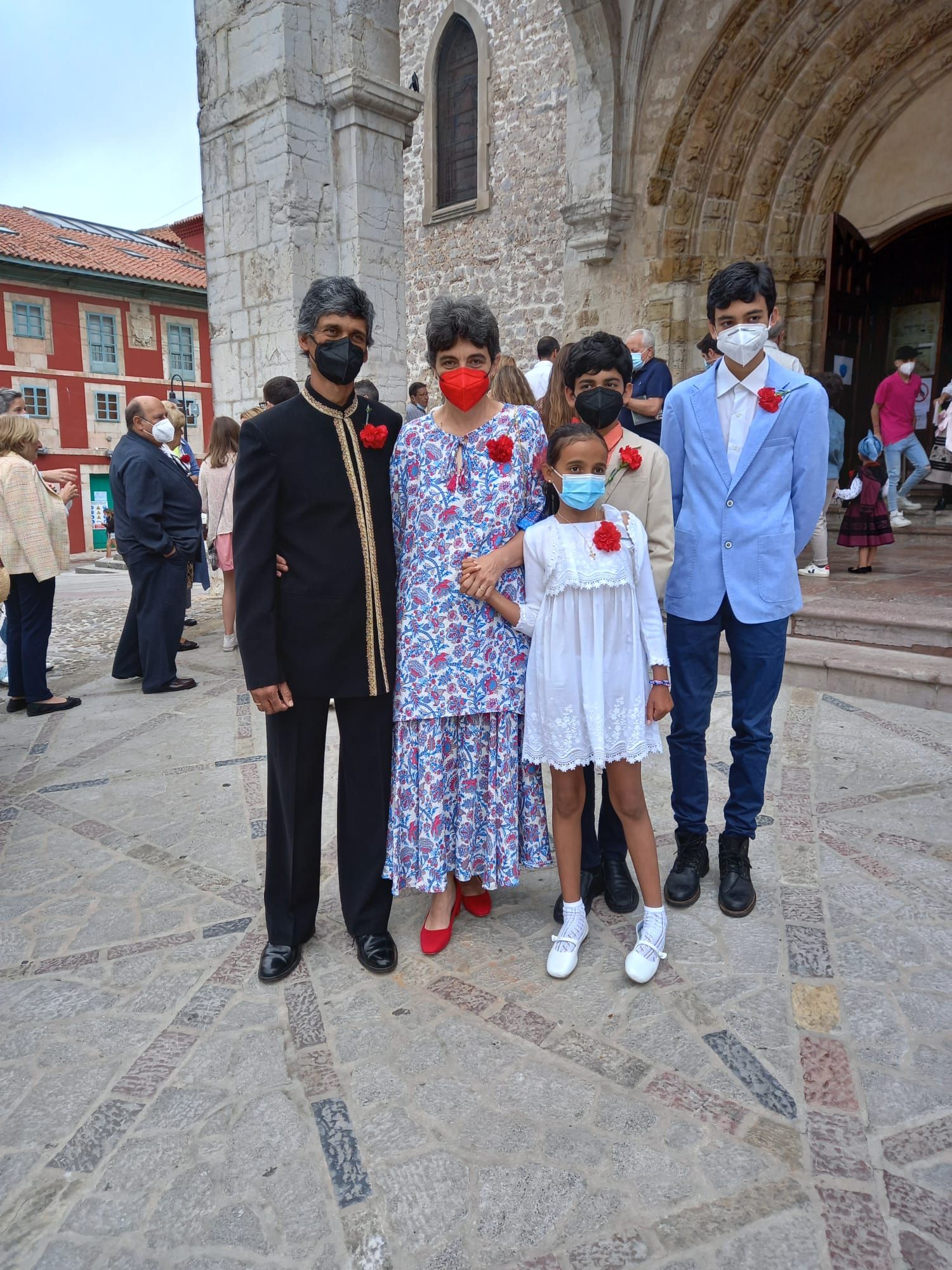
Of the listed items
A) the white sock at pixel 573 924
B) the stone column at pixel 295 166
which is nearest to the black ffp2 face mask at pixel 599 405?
the white sock at pixel 573 924

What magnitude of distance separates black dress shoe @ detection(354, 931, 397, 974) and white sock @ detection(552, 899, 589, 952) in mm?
510

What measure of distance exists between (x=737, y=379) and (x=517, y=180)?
12316mm

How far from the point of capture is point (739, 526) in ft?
9.07

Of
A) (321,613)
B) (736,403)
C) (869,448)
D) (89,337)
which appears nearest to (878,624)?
(869,448)

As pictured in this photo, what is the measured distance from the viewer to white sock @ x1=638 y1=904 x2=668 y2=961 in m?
2.52

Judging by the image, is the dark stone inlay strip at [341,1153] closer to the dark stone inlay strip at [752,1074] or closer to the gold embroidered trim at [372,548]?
the dark stone inlay strip at [752,1074]

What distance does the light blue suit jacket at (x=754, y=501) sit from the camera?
2727 mm

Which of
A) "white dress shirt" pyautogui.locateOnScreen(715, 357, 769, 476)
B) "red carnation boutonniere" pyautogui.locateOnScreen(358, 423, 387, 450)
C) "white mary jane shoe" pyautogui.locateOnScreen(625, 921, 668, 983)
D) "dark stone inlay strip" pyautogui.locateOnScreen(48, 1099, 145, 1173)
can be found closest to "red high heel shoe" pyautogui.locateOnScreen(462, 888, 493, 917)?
"white mary jane shoe" pyautogui.locateOnScreen(625, 921, 668, 983)

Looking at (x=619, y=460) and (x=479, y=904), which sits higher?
(x=619, y=460)

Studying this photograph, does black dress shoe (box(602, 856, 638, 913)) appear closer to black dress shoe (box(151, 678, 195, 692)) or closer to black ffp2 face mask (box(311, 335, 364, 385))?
black ffp2 face mask (box(311, 335, 364, 385))

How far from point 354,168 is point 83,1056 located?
6239 millimetres

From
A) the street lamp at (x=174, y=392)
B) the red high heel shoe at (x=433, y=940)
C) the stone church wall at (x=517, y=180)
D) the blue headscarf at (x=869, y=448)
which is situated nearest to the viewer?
the red high heel shoe at (x=433, y=940)

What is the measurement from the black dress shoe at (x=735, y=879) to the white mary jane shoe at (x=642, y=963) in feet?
1.39

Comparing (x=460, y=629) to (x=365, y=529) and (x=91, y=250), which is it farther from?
(x=91, y=250)
